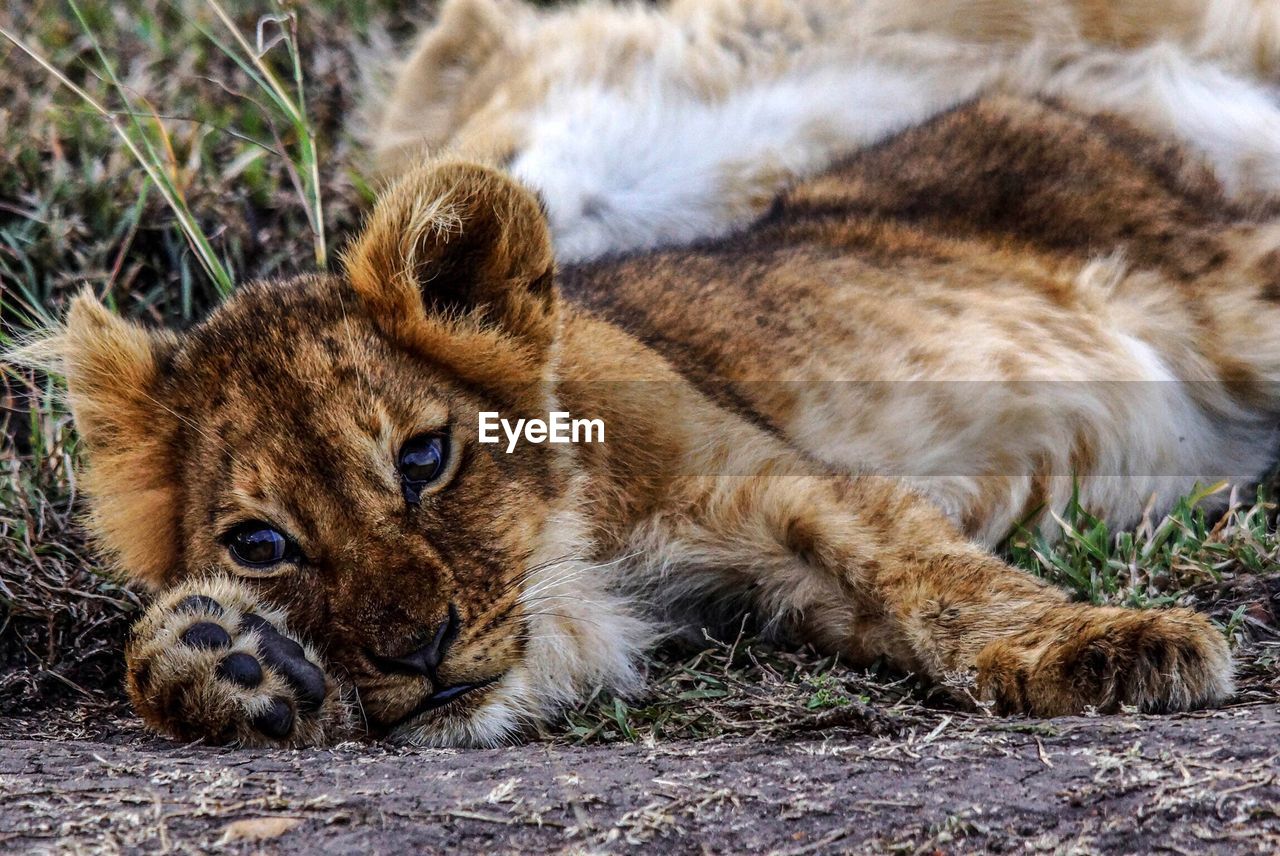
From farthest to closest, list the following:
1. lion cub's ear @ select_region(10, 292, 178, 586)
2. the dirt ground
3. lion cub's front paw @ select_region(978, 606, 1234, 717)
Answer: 1. lion cub's ear @ select_region(10, 292, 178, 586)
2. lion cub's front paw @ select_region(978, 606, 1234, 717)
3. the dirt ground

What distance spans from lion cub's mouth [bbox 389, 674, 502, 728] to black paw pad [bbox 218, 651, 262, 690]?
0.99 ft

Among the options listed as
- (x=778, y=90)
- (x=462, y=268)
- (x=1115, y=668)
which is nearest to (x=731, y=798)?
(x=1115, y=668)

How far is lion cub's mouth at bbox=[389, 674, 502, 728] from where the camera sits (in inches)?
124

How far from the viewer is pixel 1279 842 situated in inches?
87.3

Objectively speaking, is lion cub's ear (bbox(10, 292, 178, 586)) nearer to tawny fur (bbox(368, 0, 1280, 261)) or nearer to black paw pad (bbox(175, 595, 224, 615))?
black paw pad (bbox(175, 595, 224, 615))

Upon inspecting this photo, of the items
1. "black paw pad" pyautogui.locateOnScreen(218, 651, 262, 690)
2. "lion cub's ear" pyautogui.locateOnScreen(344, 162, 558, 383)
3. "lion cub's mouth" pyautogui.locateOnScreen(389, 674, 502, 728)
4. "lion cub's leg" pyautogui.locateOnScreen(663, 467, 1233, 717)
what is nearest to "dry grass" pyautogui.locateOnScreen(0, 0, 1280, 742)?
"lion cub's leg" pyautogui.locateOnScreen(663, 467, 1233, 717)

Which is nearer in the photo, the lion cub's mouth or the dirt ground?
the dirt ground

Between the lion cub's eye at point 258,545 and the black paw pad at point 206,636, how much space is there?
0.68ft

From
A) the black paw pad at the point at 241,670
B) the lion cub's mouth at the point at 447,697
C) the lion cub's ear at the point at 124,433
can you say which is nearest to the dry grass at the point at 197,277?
the lion cub's mouth at the point at 447,697

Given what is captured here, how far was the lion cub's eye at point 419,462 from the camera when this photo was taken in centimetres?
329

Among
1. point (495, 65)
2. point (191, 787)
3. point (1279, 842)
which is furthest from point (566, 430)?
point (495, 65)
